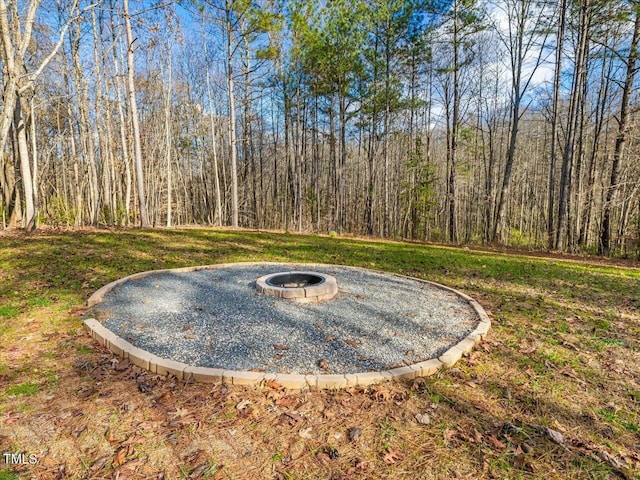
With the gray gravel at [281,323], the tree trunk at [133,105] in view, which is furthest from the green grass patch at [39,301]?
the tree trunk at [133,105]

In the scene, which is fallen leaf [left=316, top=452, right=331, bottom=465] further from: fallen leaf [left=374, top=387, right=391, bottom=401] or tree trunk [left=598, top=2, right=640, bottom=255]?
tree trunk [left=598, top=2, right=640, bottom=255]

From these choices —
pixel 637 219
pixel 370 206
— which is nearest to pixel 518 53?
pixel 637 219

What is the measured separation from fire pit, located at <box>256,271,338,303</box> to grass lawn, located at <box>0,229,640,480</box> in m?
1.94

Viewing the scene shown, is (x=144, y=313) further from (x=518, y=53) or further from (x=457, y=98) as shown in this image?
(x=518, y=53)

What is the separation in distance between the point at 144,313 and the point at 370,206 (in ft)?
42.3

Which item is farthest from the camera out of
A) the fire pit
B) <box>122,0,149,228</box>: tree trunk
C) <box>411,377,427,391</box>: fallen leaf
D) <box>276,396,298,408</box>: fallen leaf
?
<box>122,0,149,228</box>: tree trunk

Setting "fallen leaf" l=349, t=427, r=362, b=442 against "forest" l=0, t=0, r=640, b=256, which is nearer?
"fallen leaf" l=349, t=427, r=362, b=442

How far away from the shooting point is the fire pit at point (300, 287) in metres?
4.17

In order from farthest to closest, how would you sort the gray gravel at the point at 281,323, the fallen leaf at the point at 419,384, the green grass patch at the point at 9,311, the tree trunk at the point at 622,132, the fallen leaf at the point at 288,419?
the tree trunk at the point at 622,132 → the green grass patch at the point at 9,311 → the gray gravel at the point at 281,323 → the fallen leaf at the point at 419,384 → the fallen leaf at the point at 288,419

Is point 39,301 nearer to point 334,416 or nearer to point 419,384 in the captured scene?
point 334,416

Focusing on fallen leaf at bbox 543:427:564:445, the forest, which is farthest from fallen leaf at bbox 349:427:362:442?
the forest

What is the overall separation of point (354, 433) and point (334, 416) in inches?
7.4

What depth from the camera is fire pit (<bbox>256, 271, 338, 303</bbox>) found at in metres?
4.17

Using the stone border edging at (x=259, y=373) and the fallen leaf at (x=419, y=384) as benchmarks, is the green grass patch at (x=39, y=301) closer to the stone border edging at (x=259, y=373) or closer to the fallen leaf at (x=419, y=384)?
the stone border edging at (x=259, y=373)
